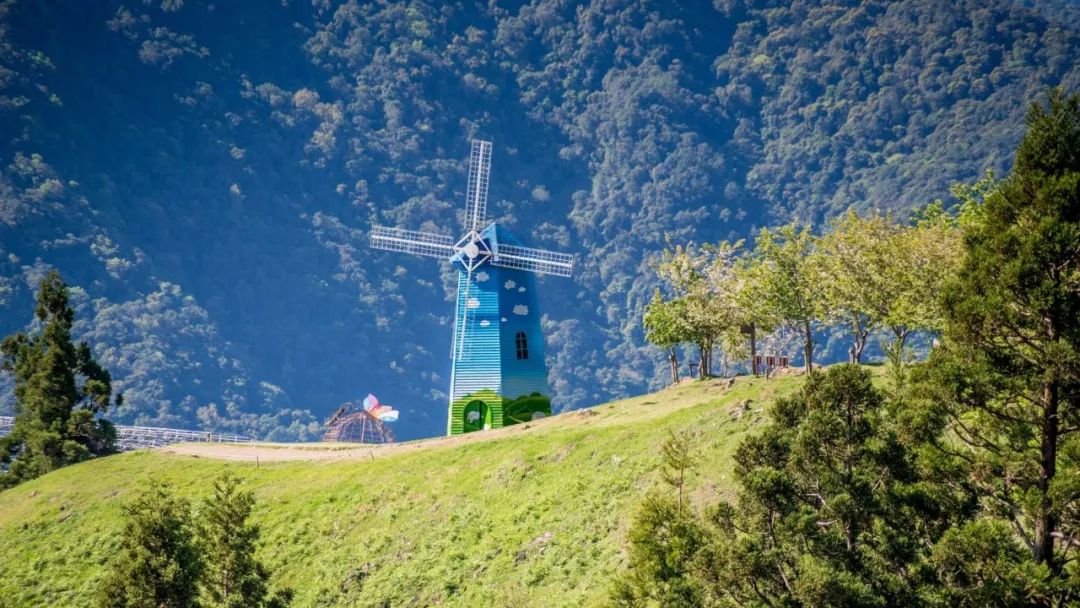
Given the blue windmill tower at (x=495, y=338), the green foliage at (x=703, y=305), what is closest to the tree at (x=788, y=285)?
the green foliage at (x=703, y=305)

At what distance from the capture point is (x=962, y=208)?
63094 millimetres

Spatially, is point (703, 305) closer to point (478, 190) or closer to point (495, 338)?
point (495, 338)

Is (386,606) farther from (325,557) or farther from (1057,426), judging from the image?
(1057,426)

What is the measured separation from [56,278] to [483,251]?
1404 inches

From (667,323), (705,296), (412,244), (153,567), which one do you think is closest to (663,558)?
(153,567)

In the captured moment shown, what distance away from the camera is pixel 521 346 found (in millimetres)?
89250

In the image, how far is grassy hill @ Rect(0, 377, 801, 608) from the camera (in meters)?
45.7

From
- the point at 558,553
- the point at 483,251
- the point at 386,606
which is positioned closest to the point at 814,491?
the point at 558,553

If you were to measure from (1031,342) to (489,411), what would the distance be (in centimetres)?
6519

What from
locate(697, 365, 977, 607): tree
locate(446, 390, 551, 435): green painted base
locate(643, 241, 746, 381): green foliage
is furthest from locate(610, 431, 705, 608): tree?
locate(446, 390, 551, 435): green painted base

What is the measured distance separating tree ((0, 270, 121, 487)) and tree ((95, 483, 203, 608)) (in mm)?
48317

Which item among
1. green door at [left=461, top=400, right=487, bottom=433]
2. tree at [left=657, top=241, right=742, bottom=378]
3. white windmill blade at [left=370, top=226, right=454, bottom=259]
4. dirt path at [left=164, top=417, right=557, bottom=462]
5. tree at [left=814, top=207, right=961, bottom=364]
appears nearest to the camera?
tree at [left=814, top=207, right=961, bottom=364]

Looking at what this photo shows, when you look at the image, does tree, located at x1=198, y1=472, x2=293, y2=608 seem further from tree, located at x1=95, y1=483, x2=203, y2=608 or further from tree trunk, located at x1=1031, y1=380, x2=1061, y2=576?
tree trunk, located at x1=1031, y1=380, x2=1061, y2=576

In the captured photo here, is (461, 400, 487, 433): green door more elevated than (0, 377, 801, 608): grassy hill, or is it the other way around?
(461, 400, 487, 433): green door
